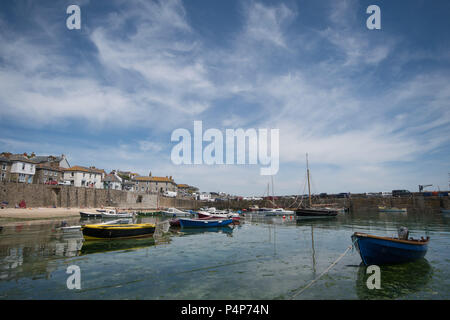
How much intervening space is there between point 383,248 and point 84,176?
90.5m

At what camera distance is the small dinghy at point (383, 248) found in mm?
13547

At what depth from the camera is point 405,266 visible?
46.7ft

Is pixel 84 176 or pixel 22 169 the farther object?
pixel 84 176

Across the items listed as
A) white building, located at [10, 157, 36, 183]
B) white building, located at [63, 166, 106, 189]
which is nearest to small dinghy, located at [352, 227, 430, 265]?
white building, located at [10, 157, 36, 183]

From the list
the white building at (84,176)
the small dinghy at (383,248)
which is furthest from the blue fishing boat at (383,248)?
the white building at (84,176)

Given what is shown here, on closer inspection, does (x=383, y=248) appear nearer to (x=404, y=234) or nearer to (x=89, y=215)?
(x=404, y=234)

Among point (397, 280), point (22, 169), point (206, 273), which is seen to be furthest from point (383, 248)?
point (22, 169)

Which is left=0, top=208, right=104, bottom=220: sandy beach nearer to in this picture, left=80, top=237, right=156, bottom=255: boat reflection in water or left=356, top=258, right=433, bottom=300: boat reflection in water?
left=80, top=237, right=156, bottom=255: boat reflection in water

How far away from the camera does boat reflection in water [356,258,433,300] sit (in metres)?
10.2

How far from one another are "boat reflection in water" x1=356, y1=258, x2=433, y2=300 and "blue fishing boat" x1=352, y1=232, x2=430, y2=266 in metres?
0.49

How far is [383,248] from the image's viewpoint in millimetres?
13602

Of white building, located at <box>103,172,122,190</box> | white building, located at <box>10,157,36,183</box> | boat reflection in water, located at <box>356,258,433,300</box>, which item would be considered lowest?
boat reflection in water, located at <box>356,258,433,300</box>

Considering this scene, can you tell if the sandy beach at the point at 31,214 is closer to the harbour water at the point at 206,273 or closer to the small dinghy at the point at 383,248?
the harbour water at the point at 206,273
